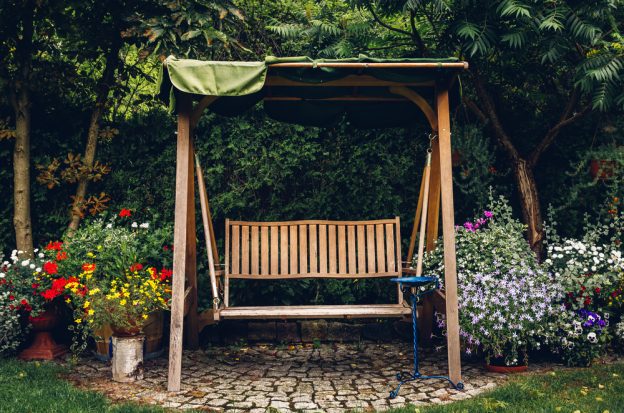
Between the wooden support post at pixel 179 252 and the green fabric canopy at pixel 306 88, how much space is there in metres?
0.26

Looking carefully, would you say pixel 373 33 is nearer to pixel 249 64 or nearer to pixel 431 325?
pixel 249 64

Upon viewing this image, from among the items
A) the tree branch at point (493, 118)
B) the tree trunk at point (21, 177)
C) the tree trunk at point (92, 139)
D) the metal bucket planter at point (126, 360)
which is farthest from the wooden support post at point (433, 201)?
the tree trunk at point (21, 177)

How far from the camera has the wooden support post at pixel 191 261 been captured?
5.36 metres

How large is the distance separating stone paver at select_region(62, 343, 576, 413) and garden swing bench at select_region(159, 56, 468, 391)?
0.27 metres

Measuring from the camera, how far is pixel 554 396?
4215 mm

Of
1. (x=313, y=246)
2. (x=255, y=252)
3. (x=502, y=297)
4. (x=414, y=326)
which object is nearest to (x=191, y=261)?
(x=255, y=252)

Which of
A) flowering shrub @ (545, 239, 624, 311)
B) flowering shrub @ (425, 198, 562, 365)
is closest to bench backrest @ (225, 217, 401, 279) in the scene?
flowering shrub @ (425, 198, 562, 365)

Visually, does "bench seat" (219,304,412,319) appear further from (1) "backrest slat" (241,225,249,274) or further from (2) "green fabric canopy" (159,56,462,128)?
(2) "green fabric canopy" (159,56,462,128)

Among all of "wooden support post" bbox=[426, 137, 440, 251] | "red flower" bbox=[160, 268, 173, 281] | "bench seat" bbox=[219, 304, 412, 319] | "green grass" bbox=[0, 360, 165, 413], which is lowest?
"green grass" bbox=[0, 360, 165, 413]

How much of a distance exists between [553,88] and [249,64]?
3974 mm

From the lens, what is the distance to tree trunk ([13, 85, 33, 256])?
6316 millimetres

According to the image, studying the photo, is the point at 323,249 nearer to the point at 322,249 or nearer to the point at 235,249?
the point at 322,249

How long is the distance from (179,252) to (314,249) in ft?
5.94

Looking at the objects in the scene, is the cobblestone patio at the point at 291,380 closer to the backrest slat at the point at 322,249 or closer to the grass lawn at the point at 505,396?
the grass lawn at the point at 505,396
